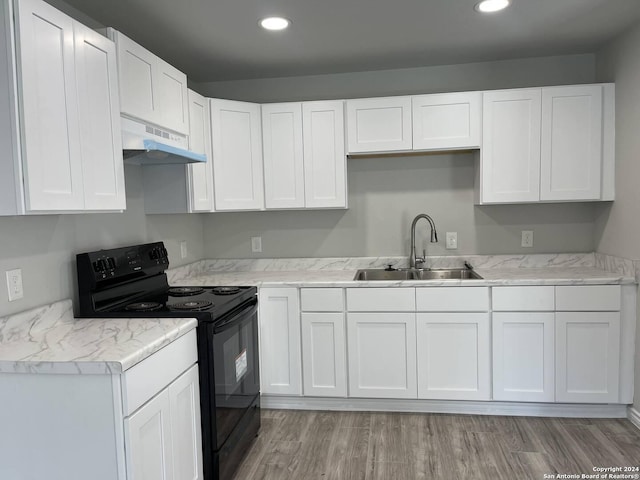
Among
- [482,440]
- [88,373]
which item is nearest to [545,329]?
[482,440]

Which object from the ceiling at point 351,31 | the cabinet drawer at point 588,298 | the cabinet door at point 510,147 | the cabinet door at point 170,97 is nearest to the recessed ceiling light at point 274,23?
the ceiling at point 351,31

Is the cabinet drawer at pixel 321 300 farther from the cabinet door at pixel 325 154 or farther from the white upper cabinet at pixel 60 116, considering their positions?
the white upper cabinet at pixel 60 116

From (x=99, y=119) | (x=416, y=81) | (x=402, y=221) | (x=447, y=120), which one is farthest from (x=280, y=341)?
(x=416, y=81)

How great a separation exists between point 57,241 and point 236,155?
4.55ft

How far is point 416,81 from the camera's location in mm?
3334

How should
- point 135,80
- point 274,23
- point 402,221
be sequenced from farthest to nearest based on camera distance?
point 402,221, point 274,23, point 135,80

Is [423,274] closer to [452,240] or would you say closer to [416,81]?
[452,240]

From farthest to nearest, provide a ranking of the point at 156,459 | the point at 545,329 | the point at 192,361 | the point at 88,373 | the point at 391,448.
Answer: the point at 545,329
the point at 391,448
the point at 192,361
the point at 156,459
the point at 88,373

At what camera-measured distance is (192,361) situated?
1963 millimetres

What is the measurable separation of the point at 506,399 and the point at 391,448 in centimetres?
86

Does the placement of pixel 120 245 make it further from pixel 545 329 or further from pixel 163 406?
pixel 545 329

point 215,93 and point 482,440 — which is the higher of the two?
point 215,93

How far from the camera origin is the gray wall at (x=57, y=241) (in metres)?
1.82

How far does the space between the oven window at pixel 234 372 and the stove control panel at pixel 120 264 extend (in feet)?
2.11
